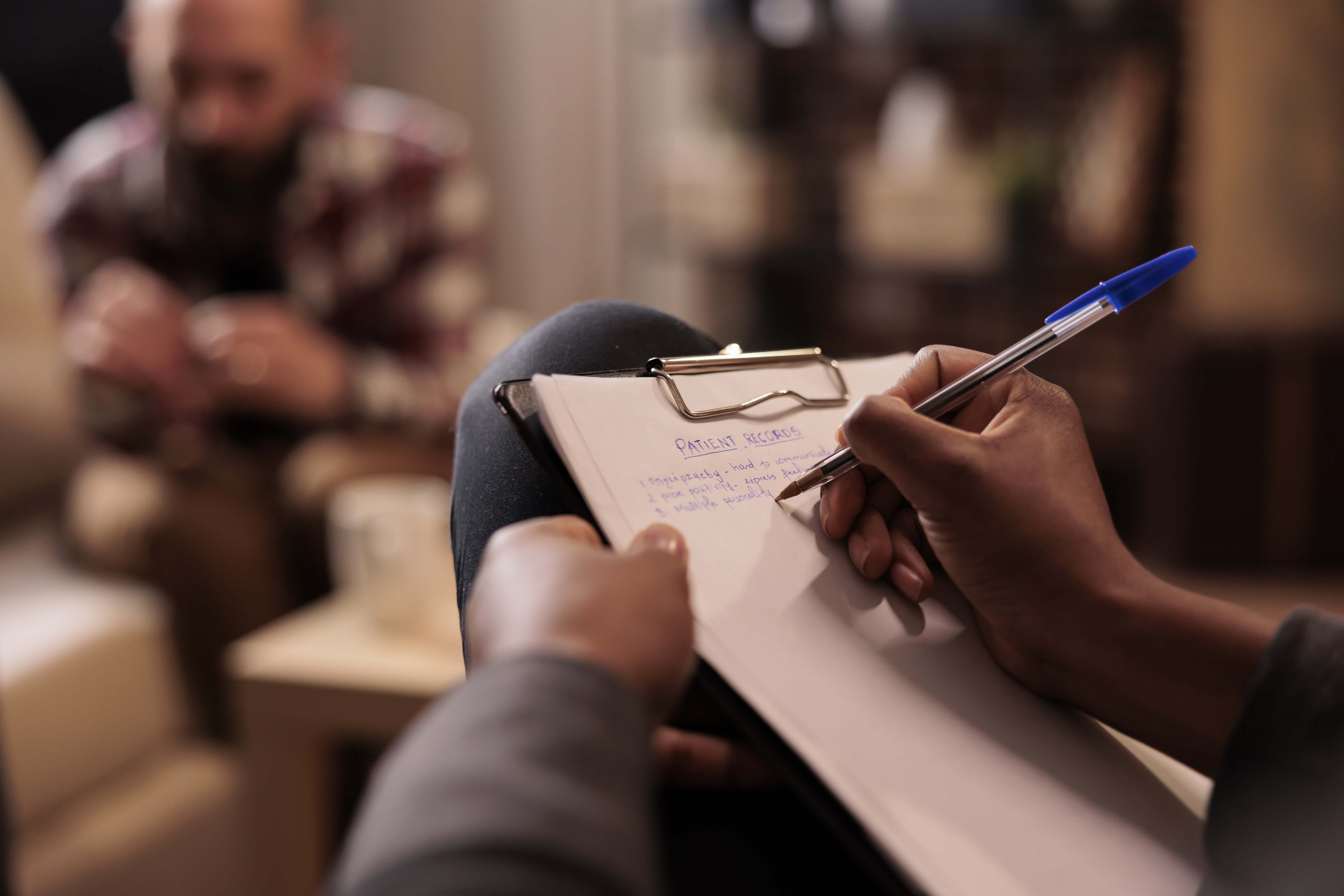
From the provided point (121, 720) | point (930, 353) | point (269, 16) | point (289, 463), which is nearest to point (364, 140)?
point (269, 16)

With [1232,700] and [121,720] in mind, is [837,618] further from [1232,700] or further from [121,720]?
[121,720]

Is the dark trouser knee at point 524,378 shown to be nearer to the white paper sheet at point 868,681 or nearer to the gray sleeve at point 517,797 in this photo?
the white paper sheet at point 868,681

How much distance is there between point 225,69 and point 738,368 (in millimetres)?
1147

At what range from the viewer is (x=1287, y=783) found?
14.1 inches

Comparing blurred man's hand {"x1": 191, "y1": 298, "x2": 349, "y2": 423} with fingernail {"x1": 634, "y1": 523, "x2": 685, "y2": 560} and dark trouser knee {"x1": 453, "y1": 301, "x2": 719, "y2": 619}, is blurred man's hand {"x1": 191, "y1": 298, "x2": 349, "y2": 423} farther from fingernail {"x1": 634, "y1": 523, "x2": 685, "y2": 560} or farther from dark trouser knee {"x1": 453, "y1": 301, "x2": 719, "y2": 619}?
fingernail {"x1": 634, "y1": 523, "x2": 685, "y2": 560}

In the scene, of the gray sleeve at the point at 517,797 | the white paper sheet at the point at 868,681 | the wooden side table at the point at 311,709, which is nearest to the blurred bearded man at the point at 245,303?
the wooden side table at the point at 311,709

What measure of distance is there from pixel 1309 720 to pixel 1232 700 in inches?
1.1

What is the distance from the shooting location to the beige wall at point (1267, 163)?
174cm

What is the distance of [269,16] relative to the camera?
4.43ft

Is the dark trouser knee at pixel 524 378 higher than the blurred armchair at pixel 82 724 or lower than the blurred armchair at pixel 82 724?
higher

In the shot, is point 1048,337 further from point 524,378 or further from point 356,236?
point 356,236

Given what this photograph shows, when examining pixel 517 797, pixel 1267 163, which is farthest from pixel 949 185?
pixel 517 797

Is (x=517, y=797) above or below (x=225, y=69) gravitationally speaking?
below

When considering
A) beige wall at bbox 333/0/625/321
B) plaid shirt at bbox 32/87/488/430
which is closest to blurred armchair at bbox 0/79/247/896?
plaid shirt at bbox 32/87/488/430
